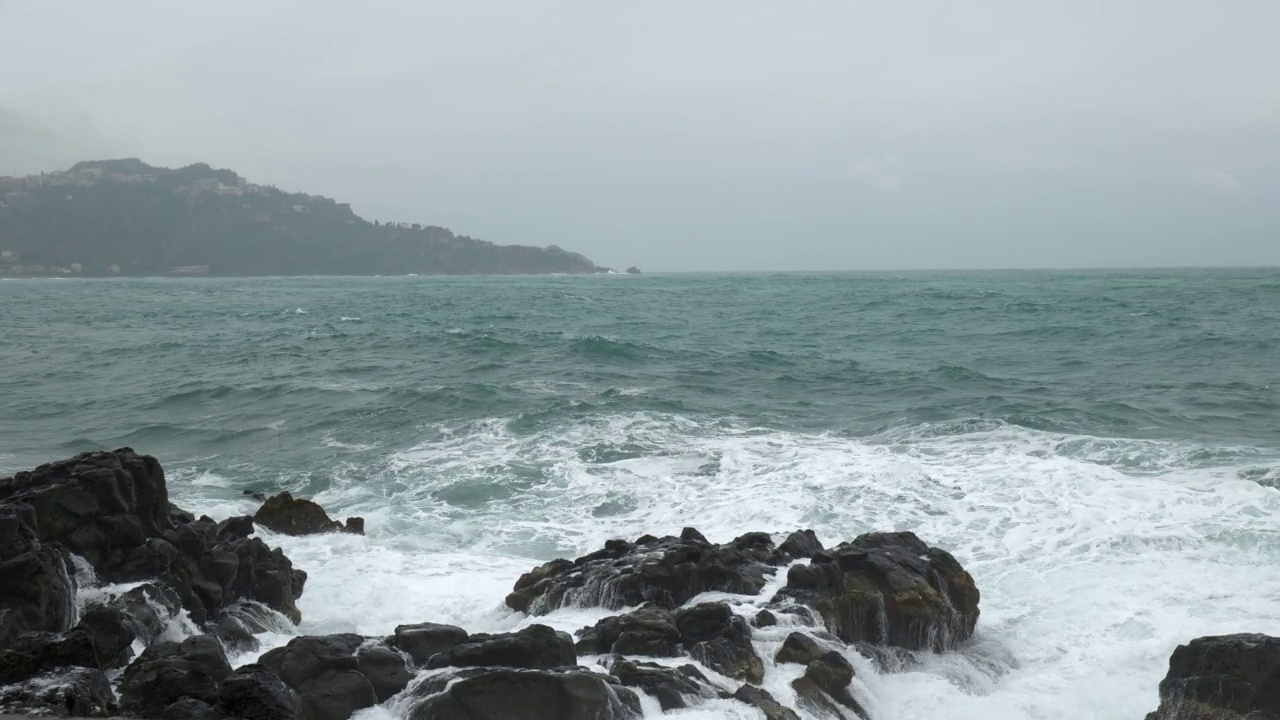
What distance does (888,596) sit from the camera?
9.73 meters

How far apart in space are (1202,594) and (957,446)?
23.3 feet

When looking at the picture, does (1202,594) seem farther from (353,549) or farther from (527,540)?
(353,549)

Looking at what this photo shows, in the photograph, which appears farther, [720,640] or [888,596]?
[888,596]

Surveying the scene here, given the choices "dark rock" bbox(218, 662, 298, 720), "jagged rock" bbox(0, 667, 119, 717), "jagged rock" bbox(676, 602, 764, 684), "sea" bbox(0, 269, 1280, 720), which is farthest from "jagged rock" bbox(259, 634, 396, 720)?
"jagged rock" bbox(676, 602, 764, 684)

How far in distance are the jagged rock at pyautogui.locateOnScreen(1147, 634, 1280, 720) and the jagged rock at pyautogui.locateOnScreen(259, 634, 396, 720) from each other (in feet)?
21.0

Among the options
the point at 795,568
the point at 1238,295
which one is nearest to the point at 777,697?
the point at 795,568

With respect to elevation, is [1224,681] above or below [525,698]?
above

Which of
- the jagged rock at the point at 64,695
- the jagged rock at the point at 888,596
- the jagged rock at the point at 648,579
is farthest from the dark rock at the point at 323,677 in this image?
the jagged rock at the point at 888,596

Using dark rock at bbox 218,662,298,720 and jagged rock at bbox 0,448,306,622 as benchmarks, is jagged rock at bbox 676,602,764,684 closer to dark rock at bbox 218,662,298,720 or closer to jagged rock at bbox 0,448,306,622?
dark rock at bbox 218,662,298,720

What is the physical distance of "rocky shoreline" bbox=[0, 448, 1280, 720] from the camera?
23.2ft

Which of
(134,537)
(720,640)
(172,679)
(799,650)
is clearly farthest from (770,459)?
(172,679)

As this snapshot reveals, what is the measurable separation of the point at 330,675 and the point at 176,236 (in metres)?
186

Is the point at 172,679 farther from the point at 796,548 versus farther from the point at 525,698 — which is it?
the point at 796,548

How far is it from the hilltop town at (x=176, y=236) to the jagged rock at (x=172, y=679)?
167091 mm
